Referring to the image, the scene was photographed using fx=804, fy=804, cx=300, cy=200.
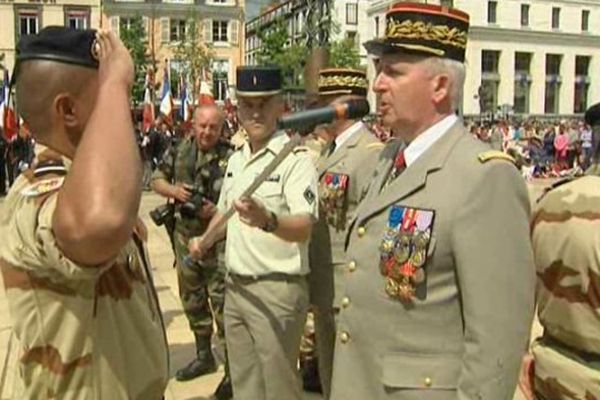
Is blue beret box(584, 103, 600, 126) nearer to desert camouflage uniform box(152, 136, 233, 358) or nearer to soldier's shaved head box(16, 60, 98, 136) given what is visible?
soldier's shaved head box(16, 60, 98, 136)

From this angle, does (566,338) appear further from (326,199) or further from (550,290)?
(326,199)

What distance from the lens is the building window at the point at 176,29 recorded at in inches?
2598

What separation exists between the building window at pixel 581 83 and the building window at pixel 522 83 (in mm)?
5902

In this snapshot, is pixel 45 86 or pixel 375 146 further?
pixel 375 146

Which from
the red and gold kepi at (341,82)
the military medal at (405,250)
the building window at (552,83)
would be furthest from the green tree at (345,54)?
the military medal at (405,250)

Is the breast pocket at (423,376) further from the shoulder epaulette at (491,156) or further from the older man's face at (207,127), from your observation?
the older man's face at (207,127)

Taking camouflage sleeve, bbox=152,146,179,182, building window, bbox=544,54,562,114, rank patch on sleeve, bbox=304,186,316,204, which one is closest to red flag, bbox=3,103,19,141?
camouflage sleeve, bbox=152,146,179,182

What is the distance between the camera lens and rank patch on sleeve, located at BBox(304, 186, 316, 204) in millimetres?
3897

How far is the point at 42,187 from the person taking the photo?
1737mm

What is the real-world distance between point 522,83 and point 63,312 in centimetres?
7759

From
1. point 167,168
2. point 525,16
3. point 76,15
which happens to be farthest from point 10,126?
point 525,16

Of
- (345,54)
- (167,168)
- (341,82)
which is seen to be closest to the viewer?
(341,82)

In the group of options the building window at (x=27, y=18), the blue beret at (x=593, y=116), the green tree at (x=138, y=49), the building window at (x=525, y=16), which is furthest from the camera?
the building window at (x=525, y=16)

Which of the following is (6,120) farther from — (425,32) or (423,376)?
(423,376)
